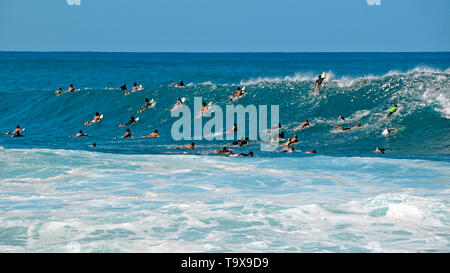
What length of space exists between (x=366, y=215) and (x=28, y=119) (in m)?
28.1

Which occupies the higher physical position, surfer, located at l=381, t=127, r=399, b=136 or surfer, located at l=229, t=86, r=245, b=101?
surfer, located at l=229, t=86, r=245, b=101

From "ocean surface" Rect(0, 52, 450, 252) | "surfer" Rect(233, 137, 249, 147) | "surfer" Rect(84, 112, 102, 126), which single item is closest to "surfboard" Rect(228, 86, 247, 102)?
"ocean surface" Rect(0, 52, 450, 252)

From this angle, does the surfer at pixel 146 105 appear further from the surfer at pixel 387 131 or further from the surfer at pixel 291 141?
the surfer at pixel 387 131

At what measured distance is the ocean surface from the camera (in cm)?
959

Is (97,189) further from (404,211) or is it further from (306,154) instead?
(306,154)

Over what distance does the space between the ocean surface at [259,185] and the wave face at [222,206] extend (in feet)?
0.11

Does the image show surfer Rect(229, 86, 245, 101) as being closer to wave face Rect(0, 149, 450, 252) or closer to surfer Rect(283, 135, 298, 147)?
surfer Rect(283, 135, 298, 147)

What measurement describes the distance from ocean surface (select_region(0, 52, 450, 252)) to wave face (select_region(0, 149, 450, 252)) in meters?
0.03

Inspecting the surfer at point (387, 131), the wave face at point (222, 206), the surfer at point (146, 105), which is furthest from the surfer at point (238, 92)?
the wave face at point (222, 206)

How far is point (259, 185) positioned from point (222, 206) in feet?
9.40

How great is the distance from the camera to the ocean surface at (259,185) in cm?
959

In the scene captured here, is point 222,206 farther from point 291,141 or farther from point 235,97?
→ point 235,97
